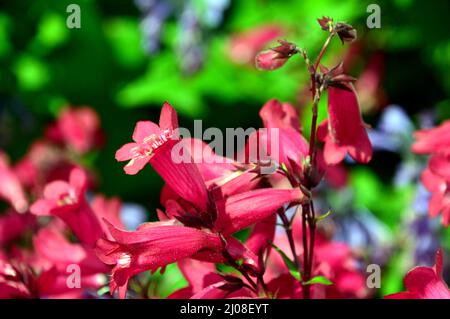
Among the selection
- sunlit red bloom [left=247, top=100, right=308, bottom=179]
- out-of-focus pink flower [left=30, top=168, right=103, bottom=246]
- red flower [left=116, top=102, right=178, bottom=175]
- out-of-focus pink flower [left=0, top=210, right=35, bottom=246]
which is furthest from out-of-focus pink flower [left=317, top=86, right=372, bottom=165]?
out-of-focus pink flower [left=0, top=210, right=35, bottom=246]

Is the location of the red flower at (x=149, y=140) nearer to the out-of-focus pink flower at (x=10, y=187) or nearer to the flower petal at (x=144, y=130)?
the flower petal at (x=144, y=130)

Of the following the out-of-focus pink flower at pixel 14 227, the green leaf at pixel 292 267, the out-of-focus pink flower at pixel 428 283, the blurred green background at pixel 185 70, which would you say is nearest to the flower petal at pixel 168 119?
the green leaf at pixel 292 267

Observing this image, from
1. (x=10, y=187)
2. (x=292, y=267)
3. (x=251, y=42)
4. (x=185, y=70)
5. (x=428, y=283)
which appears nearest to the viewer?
(x=428, y=283)

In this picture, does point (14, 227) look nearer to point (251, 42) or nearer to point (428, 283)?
point (428, 283)

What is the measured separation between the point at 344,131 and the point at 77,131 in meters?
2.33

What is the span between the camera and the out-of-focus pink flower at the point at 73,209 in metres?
1.43

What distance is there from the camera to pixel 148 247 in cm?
116

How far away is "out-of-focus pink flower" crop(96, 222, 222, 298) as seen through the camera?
1.14 m

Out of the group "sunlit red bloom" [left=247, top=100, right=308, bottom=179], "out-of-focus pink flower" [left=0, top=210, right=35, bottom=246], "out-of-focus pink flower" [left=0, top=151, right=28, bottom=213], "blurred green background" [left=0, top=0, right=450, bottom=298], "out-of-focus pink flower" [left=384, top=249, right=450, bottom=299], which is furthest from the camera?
"blurred green background" [left=0, top=0, right=450, bottom=298]

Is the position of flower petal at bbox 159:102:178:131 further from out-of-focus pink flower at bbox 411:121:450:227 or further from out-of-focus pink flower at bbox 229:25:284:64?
Answer: out-of-focus pink flower at bbox 229:25:284:64

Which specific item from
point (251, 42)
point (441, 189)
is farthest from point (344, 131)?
point (251, 42)

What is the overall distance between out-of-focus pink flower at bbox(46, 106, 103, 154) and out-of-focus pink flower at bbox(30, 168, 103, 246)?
6.75 feet

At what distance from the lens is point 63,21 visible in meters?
3.96

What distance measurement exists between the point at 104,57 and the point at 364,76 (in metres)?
1.38
